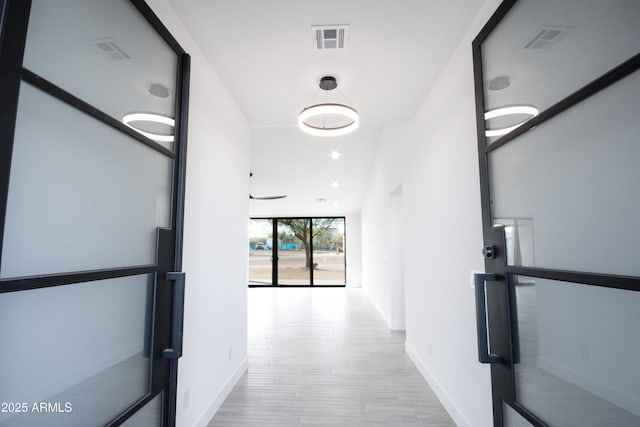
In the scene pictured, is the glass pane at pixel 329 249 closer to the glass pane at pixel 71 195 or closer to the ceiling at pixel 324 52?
the ceiling at pixel 324 52

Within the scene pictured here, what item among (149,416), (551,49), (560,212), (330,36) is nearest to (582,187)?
(560,212)

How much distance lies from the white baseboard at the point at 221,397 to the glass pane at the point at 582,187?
2.35m

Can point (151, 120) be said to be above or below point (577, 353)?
above

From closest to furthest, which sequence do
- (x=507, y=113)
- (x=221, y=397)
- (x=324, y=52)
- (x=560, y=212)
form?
1. (x=560, y=212)
2. (x=507, y=113)
3. (x=324, y=52)
4. (x=221, y=397)

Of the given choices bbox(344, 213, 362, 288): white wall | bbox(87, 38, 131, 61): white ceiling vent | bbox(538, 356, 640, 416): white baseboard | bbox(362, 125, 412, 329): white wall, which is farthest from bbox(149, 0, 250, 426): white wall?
bbox(344, 213, 362, 288): white wall

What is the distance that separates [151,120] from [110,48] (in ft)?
1.16

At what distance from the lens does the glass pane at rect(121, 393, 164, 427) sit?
1411 millimetres

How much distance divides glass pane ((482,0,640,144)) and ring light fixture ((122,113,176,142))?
1739mm

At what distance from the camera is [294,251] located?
37.5ft

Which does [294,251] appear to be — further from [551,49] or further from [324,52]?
[551,49]

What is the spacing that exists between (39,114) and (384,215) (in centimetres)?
544

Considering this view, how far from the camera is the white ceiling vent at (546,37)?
1.18 metres

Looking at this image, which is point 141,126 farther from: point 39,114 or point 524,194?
point 524,194

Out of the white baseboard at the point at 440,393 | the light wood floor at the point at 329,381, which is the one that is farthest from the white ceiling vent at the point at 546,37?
the light wood floor at the point at 329,381
